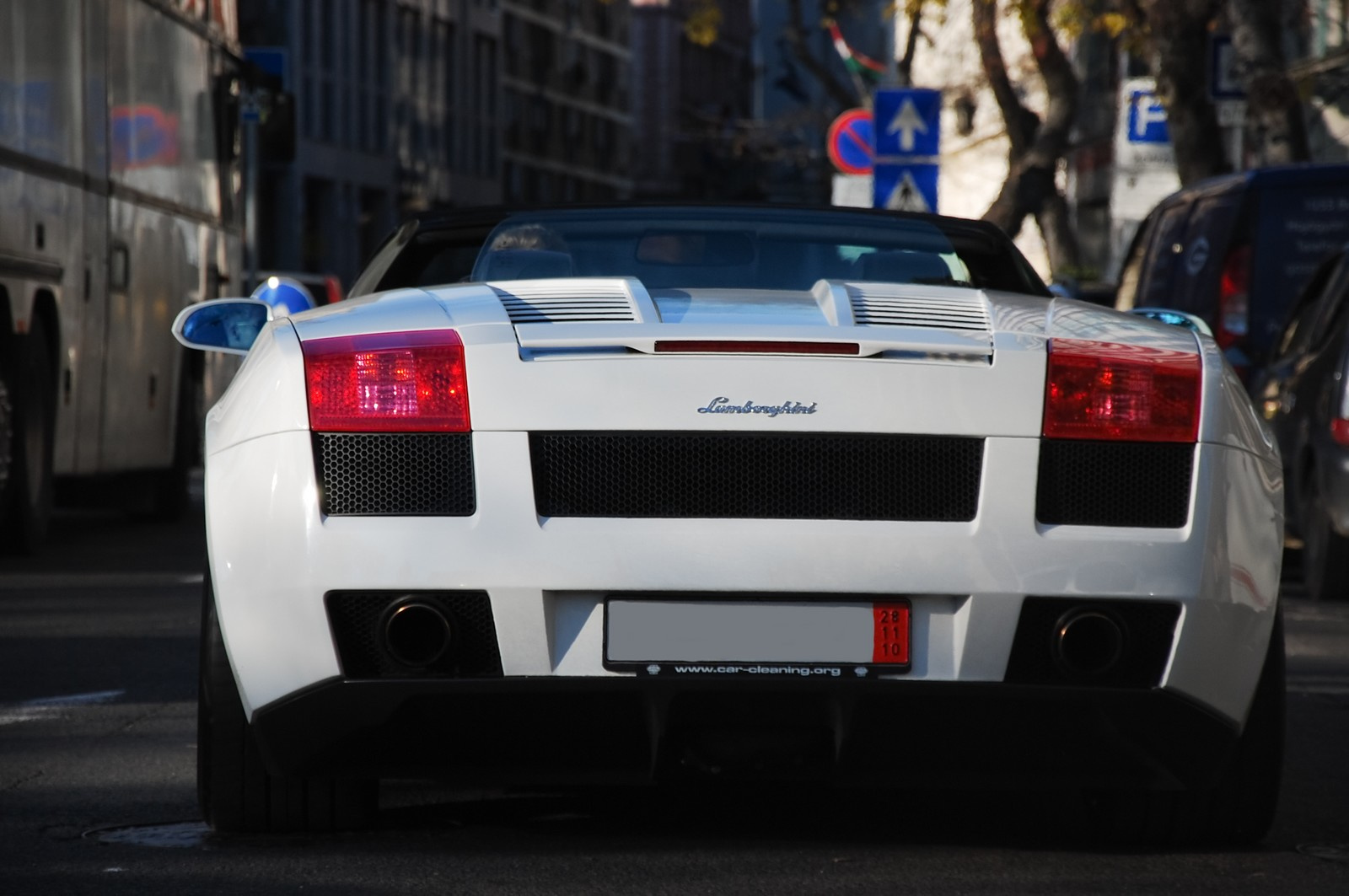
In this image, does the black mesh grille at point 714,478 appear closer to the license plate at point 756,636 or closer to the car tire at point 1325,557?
the license plate at point 756,636

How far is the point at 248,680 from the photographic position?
187 inches

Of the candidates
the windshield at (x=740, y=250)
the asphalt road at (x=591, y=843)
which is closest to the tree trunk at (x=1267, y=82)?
the asphalt road at (x=591, y=843)

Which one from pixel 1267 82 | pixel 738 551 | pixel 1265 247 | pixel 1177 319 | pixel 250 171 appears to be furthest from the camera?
pixel 1267 82

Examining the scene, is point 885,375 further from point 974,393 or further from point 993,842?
point 993,842

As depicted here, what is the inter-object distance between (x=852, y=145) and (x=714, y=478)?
83.9ft

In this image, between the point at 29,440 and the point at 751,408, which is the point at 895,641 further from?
the point at 29,440

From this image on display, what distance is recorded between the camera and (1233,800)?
5055 mm

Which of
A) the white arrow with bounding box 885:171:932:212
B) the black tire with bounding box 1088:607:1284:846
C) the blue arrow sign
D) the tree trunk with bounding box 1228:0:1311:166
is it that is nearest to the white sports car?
the black tire with bounding box 1088:607:1284:846

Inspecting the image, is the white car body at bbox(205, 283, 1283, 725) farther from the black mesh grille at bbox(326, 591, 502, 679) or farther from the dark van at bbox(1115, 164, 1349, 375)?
the dark van at bbox(1115, 164, 1349, 375)

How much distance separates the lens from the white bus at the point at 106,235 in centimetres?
1263

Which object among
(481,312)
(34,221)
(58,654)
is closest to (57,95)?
(34,221)

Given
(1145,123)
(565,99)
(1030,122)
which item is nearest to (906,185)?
(1145,123)

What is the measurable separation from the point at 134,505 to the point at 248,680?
40.3 feet

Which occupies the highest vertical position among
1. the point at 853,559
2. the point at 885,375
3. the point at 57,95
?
the point at 57,95
